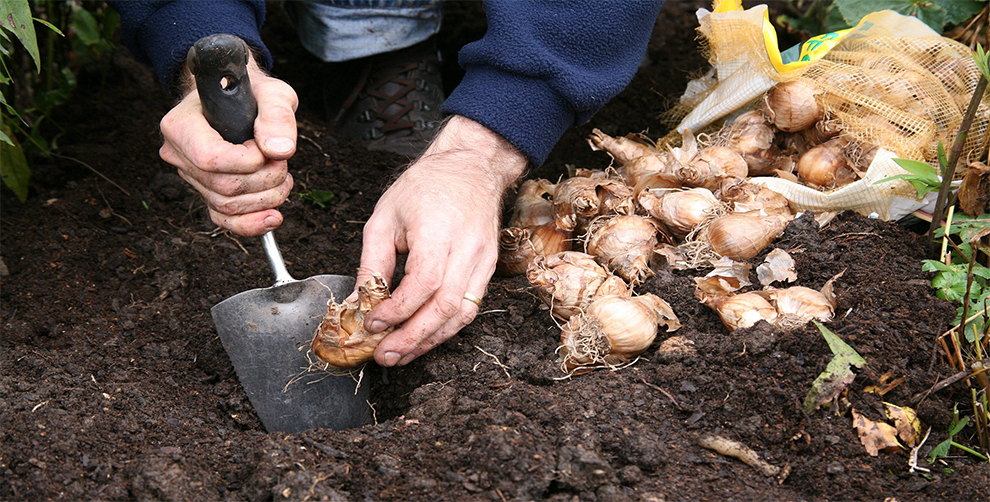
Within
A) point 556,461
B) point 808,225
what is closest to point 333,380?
point 556,461

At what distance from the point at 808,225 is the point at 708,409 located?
22.7 inches

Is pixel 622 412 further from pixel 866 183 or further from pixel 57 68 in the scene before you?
pixel 57 68

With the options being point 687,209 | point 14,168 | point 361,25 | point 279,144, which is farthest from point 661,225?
point 14,168

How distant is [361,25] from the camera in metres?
2.54

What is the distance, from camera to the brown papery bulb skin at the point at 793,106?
1.82 m

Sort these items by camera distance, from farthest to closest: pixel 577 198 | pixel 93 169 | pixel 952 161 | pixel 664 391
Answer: pixel 93 169
pixel 577 198
pixel 952 161
pixel 664 391

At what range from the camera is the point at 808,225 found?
162 centimetres

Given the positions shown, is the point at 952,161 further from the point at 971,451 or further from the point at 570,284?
the point at 570,284

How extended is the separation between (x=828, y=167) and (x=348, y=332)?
1.20 metres

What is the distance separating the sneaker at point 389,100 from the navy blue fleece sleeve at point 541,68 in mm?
707

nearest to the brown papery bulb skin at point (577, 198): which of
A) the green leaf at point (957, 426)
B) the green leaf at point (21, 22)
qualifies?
the green leaf at point (957, 426)

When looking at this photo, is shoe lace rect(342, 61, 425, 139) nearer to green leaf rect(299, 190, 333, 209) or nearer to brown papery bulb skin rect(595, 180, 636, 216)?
green leaf rect(299, 190, 333, 209)

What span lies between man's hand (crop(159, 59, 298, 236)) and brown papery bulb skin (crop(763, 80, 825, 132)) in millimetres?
1176

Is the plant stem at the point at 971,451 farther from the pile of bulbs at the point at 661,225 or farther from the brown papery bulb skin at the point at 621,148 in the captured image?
the brown papery bulb skin at the point at 621,148
